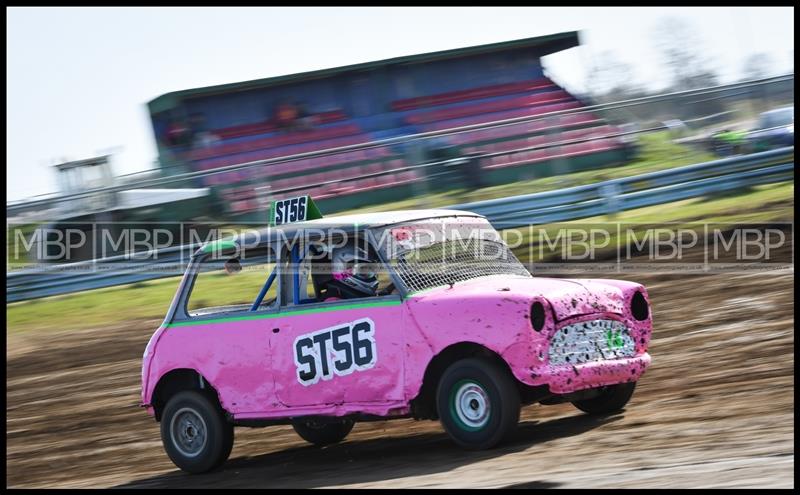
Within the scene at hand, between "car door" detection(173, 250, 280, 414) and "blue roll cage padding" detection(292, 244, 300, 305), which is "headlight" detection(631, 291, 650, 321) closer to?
"blue roll cage padding" detection(292, 244, 300, 305)

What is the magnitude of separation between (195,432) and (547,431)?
8.37 feet

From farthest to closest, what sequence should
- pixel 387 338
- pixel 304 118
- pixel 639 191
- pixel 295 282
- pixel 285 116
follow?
pixel 285 116 → pixel 304 118 → pixel 639 191 → pixel 295 282 → pixel 387 338

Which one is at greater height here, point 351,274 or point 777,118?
point 777,118

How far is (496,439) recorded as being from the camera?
6.23 metres

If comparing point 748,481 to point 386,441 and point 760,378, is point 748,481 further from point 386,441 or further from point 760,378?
point 386,441

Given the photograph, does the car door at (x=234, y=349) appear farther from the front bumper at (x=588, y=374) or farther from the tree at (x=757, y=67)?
the tree at (x=757, y=67)

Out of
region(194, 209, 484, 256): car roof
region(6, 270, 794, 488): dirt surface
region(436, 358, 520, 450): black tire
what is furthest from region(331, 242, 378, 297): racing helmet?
region(6, 270, 794, 488): dirt surface

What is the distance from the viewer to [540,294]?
20.4ft

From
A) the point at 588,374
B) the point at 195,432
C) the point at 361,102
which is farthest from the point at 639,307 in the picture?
the point at 361,102

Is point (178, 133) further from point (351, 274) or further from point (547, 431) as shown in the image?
point (547, 431)

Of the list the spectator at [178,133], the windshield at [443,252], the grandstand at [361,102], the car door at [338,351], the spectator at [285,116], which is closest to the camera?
the car door at [338,351]

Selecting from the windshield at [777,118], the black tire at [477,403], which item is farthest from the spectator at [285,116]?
the black tire at [477,403]

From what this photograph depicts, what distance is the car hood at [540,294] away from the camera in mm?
6219

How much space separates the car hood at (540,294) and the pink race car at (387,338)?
0.04ft
